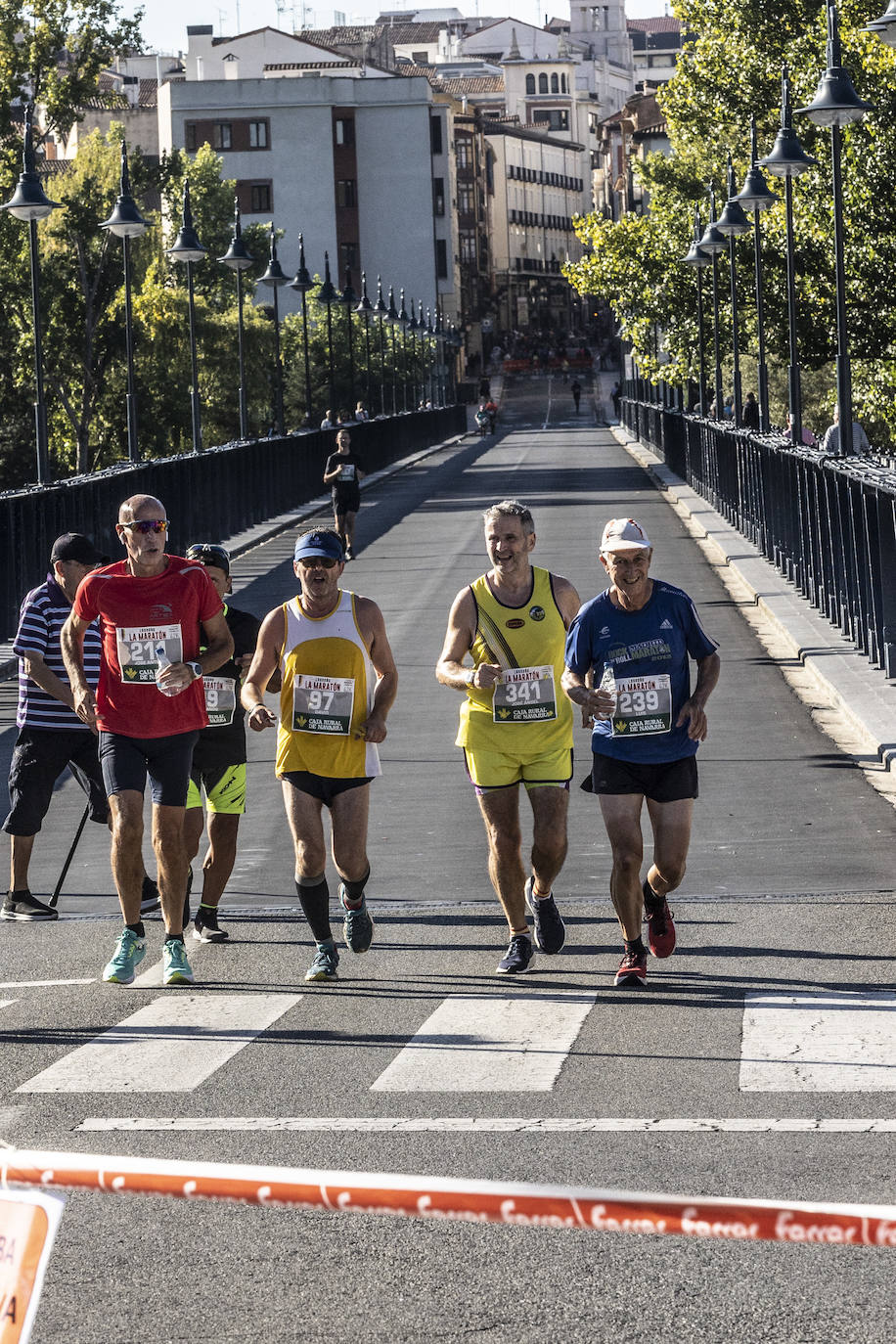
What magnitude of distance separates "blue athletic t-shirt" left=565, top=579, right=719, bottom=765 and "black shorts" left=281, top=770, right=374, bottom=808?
40.0 inches

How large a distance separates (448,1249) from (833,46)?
20.0 meters

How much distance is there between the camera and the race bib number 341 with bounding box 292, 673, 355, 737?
9.27 meters

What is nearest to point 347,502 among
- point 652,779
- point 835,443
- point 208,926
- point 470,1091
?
point 835,443

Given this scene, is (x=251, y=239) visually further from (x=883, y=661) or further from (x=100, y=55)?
(x=883, y=661)

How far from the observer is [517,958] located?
9359mm

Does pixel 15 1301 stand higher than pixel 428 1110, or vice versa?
pixel 15 1301

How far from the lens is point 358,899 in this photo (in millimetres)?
9508

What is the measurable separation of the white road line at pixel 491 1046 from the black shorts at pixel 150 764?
1506mm

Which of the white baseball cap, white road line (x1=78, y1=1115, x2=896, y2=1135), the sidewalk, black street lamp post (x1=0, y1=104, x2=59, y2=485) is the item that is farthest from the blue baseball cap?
black street lamp post (x1=0, y1=104, x2=59, y2=485)

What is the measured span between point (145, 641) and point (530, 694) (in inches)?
62.7

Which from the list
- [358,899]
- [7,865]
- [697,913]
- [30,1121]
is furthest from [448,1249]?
[7,865]

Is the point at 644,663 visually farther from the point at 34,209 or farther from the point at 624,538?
the point at 34,209

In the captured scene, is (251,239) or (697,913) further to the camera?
(251,239)

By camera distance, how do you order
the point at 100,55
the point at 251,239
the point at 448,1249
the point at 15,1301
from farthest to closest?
1. the point at 251,239
2. the point at 100,55
3. the point at 448,1249
4. the point at 15,1301
